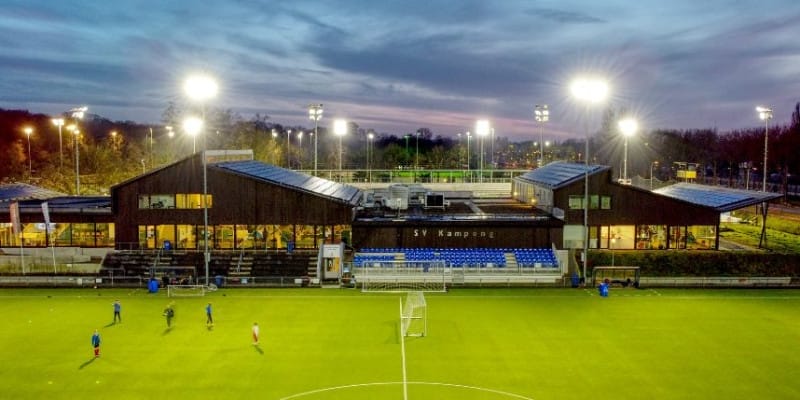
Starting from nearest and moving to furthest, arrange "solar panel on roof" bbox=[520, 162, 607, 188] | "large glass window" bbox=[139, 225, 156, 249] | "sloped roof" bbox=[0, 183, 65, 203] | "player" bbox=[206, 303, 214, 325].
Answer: "player" bbox=[206, 303, 214, 325], "large glass window" bbox=[139, 225, 156, 249], "solar panel on roof" bbox=[520, 162, 607, 188], "sloped roof" bbox=[0, 183, 65, 203]

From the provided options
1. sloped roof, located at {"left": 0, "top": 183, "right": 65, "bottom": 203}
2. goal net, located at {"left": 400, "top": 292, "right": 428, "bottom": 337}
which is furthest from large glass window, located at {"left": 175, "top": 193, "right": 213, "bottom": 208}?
goal net, located at {"left": 400, "top": 292, "right": 428, "bottom": 337}

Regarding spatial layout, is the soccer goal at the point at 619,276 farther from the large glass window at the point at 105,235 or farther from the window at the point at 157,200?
the large glass window at the point at 105,235

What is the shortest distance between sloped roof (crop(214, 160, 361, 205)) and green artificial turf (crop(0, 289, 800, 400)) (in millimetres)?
11719

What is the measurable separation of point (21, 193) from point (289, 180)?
3173cm

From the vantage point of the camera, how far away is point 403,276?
4981 centimetres

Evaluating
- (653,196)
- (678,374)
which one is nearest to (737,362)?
(678,374)

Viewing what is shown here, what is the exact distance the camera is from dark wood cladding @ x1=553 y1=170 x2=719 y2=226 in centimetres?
5653

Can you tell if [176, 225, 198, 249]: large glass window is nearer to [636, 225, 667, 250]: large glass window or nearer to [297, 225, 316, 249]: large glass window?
[297, 225, 316, 249]: large glass window

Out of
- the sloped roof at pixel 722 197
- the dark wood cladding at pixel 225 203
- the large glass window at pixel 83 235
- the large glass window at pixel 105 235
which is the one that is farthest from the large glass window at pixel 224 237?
the sloped roof at pixel 722 197

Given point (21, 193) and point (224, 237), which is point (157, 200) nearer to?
point (224, 237)

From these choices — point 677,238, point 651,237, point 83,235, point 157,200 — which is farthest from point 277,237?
point 677,238

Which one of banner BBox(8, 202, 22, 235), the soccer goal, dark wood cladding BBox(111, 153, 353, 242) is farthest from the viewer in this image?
dark wood cladding BBox(111, 153, 353, 242)

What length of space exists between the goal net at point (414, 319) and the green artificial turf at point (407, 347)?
0.72 m

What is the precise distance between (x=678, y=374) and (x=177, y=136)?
4563 inches
